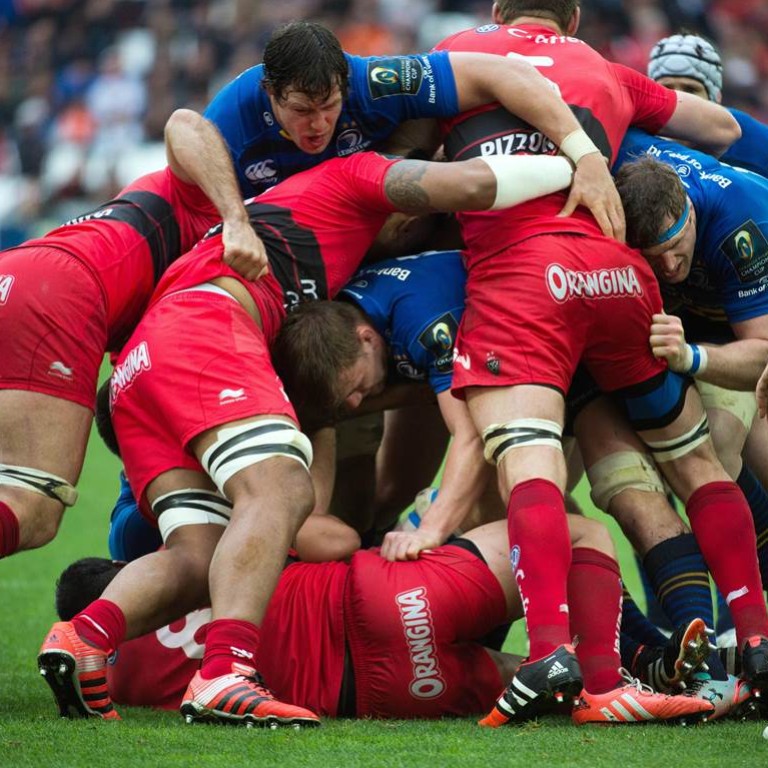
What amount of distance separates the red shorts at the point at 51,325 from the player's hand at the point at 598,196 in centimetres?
A: 172

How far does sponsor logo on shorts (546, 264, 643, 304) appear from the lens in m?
4.89

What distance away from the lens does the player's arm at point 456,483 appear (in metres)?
4.85

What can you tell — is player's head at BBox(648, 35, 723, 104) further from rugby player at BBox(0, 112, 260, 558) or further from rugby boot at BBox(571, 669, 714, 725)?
rugby boot at BBox(571, 669, 714, 725)

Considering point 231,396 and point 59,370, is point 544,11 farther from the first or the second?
point 59,370

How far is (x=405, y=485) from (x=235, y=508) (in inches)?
83.3

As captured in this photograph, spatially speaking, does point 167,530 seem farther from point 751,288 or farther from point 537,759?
point 751,288

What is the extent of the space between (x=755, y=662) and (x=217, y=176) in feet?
8.29

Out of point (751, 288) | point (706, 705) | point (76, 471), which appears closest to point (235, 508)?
point (76, 471)

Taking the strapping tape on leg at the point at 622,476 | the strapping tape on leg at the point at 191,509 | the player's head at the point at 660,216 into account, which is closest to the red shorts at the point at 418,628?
the strapping tape on leg at the point at 191,509

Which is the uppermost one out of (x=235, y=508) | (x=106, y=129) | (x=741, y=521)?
(x=235, y=508)

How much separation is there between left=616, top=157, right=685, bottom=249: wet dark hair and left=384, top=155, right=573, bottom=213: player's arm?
0.24 m

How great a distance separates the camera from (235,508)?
4523mm

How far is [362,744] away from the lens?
→ 4.05 m

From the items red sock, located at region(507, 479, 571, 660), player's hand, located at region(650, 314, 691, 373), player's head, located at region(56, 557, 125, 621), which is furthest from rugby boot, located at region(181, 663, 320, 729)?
player's hand, located at region(650, 314, 691, 373)
